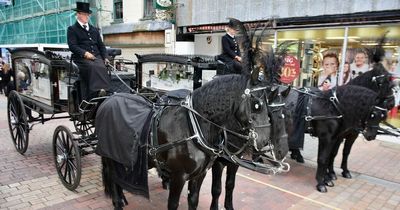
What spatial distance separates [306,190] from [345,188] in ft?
2.51

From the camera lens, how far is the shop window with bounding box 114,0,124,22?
1644 cm

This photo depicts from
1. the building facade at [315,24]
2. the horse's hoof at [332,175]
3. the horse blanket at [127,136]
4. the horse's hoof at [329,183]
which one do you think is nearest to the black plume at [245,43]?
the horse blanket at [127,136]

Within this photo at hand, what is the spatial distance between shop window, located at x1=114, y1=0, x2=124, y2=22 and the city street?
1125cm

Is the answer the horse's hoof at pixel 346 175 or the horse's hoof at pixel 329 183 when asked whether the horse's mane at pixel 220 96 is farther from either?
the horse's hoof at pixel 346 175

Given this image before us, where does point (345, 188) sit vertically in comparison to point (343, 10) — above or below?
below

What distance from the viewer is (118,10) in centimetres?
1666

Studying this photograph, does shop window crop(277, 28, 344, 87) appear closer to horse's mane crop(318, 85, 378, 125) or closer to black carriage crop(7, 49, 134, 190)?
horse's mane crop(318, 85, 378, 125)

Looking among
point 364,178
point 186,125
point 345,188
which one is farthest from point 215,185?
point 364,178

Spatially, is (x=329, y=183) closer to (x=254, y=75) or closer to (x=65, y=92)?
(x=254, y=75)

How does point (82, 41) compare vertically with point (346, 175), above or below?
above

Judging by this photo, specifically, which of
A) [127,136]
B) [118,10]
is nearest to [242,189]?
[127,136]

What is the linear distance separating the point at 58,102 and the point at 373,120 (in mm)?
5405

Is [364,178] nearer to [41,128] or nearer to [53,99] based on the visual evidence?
[53,99]

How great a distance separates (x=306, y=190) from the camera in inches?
206
